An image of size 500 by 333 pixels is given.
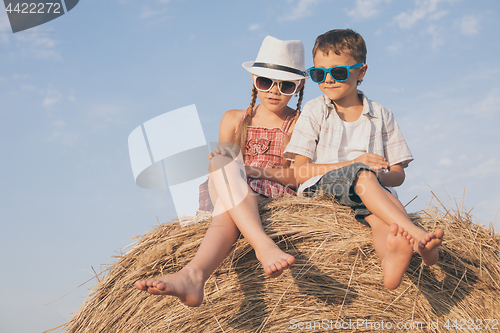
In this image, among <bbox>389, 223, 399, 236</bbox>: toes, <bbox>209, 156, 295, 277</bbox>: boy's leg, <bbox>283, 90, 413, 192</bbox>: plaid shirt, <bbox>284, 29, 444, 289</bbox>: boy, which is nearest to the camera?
<bbox>389, 223, 399, 236</bbox>: toes

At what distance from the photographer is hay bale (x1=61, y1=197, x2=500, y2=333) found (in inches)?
79.3

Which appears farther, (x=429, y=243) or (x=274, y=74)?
(x=274, y=74)

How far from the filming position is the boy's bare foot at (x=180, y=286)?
166cm

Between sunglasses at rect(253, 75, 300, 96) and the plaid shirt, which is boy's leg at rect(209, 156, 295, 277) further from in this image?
sunglasses at rect(253, 75, 300, 96)

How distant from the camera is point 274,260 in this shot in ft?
5.74

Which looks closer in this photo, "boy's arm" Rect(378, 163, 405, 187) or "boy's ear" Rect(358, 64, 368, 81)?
"boy's arm" Rect(378, 163, 405, 187)

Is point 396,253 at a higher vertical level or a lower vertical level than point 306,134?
lower

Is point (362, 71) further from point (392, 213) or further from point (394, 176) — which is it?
point (392, 213)

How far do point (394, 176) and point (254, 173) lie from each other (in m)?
0.76

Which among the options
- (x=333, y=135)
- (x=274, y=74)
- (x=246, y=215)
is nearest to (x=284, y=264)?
(x=246, y=215)

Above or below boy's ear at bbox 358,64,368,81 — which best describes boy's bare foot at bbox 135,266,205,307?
below

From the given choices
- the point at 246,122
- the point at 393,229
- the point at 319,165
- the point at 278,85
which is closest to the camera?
the point at 393,229

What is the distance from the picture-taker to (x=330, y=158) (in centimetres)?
243

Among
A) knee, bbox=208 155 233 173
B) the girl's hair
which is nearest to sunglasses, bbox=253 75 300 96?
the girl's hair
